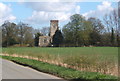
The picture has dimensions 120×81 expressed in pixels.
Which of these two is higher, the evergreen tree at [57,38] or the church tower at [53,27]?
the church tower at [53,27]

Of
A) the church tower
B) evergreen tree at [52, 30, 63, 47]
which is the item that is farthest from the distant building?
evergreen tree at [52, 30, 63, 47]

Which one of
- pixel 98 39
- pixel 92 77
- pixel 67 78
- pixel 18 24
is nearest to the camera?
pixel 92 77

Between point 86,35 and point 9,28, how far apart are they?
30973 mm

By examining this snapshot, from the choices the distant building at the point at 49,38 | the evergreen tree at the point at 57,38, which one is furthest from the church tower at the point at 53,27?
the evergreen tree at the point at 57,38

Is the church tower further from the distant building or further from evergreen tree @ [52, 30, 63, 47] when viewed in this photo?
evergreen tree @ [52, 30, 63, 47]

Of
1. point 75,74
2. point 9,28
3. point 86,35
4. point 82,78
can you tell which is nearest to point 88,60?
point 75,74

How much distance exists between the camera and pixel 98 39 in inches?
3477

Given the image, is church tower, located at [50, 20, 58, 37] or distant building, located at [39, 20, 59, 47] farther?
church tower, located at [50, 20, 58, 37]

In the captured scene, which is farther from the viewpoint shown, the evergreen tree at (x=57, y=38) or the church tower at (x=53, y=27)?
the church tower at (x=53, y=27)

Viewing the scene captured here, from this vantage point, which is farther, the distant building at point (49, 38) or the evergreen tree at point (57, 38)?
the distant building at point (49, 38)

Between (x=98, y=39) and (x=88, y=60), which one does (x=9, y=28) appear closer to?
(x=98, y=39)

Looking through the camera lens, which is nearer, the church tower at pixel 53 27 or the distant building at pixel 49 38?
the distant building at pixel 49 38

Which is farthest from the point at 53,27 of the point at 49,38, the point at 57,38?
the point at 57,38

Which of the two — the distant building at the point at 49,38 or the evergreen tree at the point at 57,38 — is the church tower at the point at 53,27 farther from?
the evergreen tree at the point at 57,38
